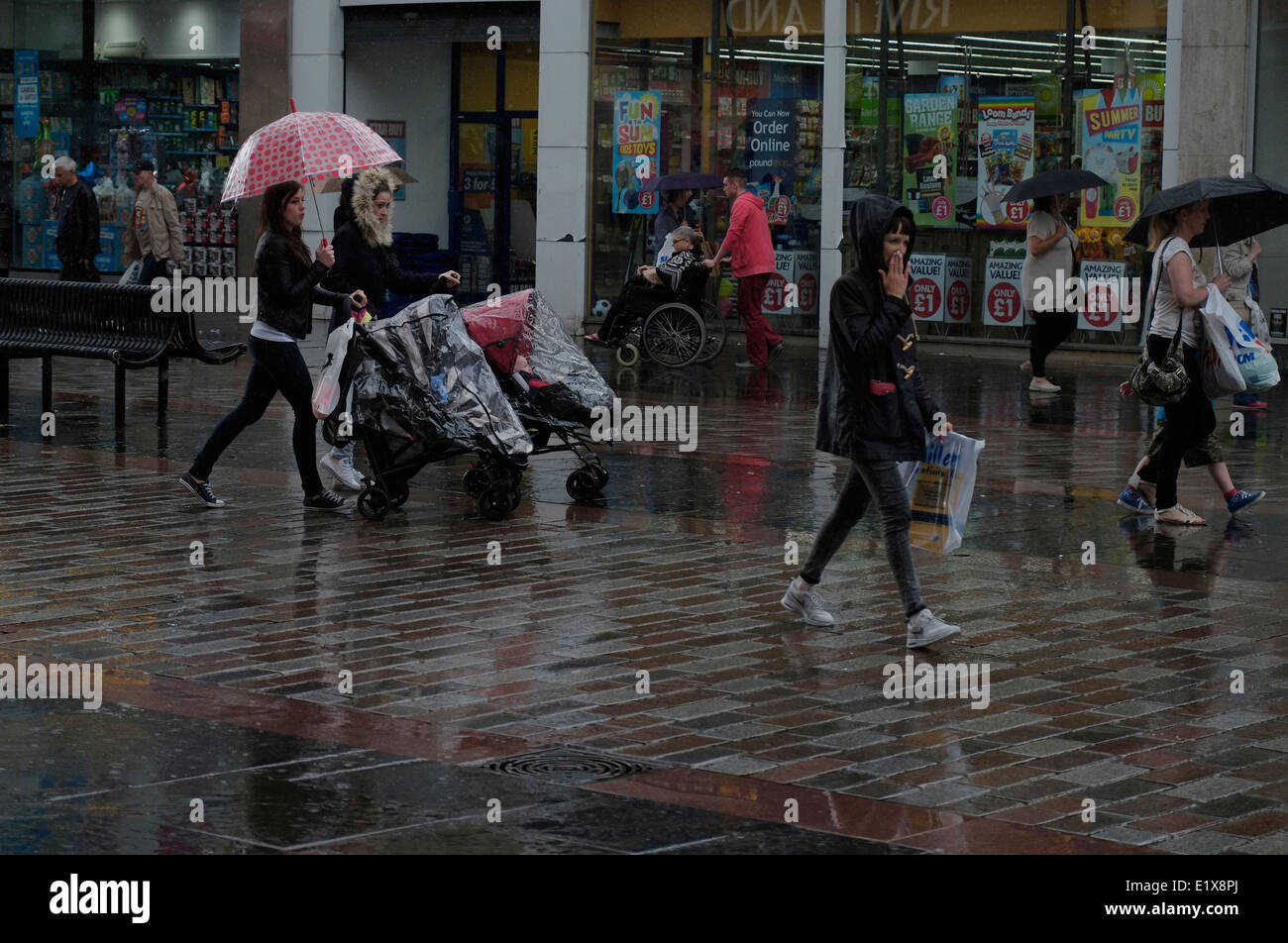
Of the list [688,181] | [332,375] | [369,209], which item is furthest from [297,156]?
[688,181]

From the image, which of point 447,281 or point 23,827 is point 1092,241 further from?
point 23,827

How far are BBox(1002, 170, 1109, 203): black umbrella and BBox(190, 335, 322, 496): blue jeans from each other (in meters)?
8.36

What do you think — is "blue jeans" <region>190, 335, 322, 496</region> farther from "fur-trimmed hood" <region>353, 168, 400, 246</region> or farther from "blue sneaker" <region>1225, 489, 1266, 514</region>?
"blue sneaker" <region>1225, 489, 1266, 514</region>

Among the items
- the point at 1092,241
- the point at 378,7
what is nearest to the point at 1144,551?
the point at 1092,241

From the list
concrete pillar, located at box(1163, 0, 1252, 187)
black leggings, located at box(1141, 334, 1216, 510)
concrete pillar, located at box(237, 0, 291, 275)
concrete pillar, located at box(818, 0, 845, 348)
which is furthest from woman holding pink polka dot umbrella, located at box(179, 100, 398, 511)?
concrete pillar, located at box(237, 0, 291, 275)

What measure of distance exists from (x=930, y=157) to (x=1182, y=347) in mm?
11595

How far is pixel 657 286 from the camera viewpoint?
1894 cm

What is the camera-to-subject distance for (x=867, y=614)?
8273 mm

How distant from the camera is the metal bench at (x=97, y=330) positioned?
46.2ft

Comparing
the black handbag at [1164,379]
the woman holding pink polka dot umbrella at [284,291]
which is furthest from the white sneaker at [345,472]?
the black handbag at [1164,379]

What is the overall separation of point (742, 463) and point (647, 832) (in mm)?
7572

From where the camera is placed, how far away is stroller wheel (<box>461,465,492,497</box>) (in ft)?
35.0

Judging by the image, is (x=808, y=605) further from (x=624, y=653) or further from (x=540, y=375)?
(x=540, y=375)

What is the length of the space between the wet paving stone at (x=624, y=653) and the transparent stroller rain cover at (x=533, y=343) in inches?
26.8
